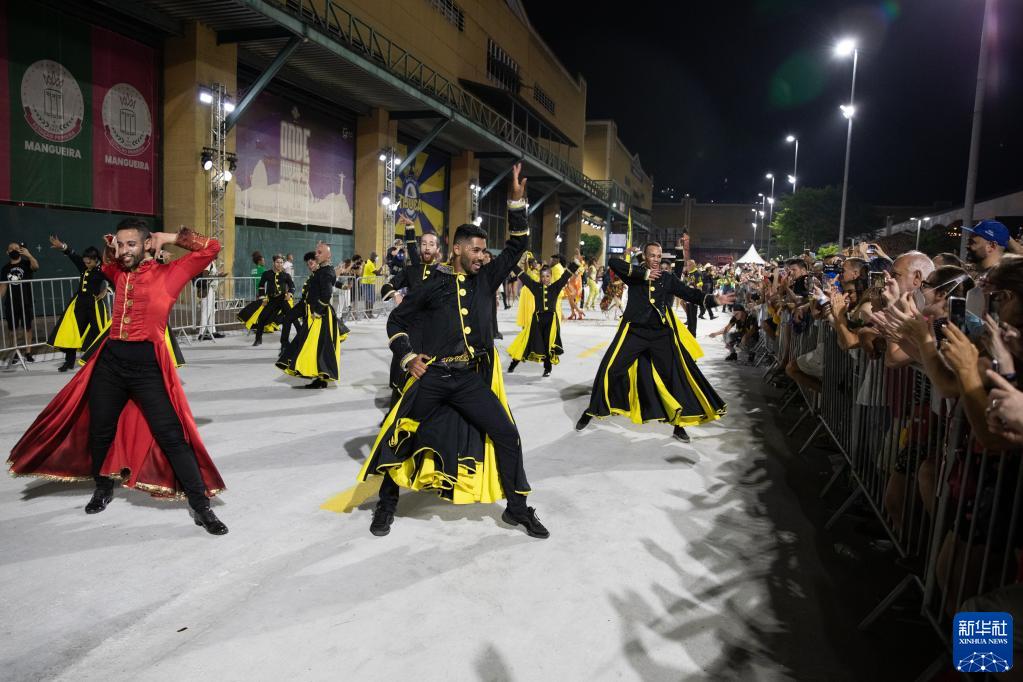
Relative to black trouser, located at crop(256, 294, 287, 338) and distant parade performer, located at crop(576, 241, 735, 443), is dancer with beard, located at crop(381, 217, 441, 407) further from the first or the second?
black trouser, located at crop(256, 294, 287, 338)

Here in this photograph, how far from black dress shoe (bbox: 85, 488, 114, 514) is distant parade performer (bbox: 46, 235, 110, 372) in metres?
5.74

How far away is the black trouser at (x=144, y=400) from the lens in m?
4.53

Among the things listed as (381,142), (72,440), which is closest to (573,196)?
(381,142)

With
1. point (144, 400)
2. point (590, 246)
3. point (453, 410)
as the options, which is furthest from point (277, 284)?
point (590, 246)

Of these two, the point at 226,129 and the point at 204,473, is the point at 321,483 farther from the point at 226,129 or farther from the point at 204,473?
the point at 226,129

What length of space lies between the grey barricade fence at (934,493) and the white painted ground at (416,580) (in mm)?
521

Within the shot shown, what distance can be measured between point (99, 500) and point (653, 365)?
4.86 metres

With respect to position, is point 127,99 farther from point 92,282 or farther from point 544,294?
point 544,294

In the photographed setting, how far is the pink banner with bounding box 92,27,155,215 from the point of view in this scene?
15.8m

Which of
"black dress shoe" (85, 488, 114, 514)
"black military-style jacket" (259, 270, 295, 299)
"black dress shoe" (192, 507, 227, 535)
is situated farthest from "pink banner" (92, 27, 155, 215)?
"black dress shoe" (192, 507, 227, 535)

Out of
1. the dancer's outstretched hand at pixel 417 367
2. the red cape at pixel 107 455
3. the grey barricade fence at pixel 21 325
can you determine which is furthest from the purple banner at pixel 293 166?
the dancer's outstretched hand at pixel 417 367

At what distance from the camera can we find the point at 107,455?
4.73 m

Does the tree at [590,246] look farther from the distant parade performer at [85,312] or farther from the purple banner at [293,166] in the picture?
the distant parade performer at [85,312]

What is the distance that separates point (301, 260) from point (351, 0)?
821 cm
